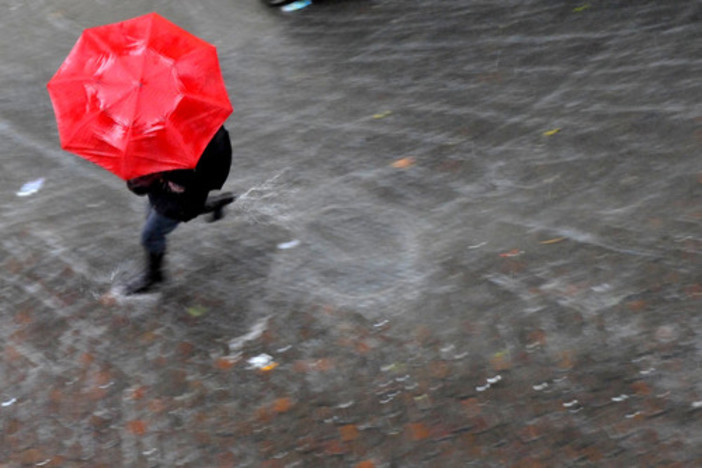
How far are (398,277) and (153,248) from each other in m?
1.58

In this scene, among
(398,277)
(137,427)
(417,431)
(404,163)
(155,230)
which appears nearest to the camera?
(417,431)

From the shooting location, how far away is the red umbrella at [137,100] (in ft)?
13.1

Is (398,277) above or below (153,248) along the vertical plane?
below

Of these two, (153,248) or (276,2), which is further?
(276,2)

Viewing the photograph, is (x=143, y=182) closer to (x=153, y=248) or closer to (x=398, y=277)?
(x=153, y=248)

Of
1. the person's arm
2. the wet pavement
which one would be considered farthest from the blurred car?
the person's arm

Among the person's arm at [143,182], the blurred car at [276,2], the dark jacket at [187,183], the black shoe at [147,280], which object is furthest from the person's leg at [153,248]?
the blurred car at [276,2]

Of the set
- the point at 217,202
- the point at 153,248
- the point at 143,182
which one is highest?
the point at 143,182

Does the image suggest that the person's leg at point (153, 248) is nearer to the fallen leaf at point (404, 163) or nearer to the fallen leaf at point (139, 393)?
the fallen leaf at point (139, 393)

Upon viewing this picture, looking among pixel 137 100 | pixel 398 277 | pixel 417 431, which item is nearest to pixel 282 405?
pixel 417 431

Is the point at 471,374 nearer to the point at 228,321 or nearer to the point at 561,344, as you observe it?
the point at 561,344

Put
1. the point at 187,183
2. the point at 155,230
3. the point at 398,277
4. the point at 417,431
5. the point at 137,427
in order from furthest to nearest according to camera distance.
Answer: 1. the point at 398,277
2. the point at 155,230
3. the point at 187,183
4. the point at 137,427
5. the point at 417,431

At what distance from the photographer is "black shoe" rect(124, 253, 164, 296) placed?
17.1 feet

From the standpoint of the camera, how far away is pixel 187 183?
4.52 metres
